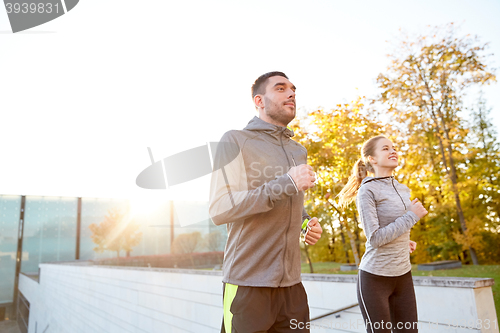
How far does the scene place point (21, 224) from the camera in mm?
19891

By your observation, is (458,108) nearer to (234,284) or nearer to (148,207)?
(234,284)

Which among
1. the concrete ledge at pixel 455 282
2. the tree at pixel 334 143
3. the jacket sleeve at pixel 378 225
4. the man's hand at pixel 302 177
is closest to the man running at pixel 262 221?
the man's hand at pixel 302 177

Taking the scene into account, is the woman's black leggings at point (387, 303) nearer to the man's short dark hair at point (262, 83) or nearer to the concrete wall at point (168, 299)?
Answer: the concrete wall at point (168, 299)

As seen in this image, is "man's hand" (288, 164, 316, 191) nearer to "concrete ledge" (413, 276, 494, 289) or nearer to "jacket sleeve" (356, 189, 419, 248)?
"jacket sleeve" (356, 189, 419, 248)

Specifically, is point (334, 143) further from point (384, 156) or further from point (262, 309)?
point (262, 309)

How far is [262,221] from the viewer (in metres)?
1.43

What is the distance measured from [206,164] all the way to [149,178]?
0.66m

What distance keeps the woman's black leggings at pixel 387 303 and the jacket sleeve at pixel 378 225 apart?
23cm

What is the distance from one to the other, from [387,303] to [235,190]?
125 centimetres

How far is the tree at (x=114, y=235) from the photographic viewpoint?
20469 millimetres

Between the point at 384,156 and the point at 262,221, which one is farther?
the point at 384,156

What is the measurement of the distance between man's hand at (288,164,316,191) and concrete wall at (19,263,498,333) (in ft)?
6.26

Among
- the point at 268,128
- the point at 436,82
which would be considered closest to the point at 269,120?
the point at 268,128

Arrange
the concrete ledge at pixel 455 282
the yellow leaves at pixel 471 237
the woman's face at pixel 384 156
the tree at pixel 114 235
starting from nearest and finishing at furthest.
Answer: the woman's face at pixel 384 156 < the concrete ledge at pixel 455 282 < the yellow leaves at pixel 471 237 < the tree at pixel 114 235
